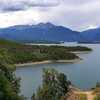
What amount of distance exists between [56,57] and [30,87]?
76754 mm

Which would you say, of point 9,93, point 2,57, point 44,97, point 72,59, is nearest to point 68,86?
point 44,97

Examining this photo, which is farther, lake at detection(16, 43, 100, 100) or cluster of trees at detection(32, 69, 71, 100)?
lake at detection(16, 43, 100, 100)

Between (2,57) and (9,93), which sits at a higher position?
(2,57)

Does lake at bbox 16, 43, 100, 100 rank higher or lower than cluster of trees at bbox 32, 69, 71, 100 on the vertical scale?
lower

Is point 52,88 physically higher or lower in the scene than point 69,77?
higher

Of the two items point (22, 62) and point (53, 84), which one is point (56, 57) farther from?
point (53, 84)

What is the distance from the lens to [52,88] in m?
34.8

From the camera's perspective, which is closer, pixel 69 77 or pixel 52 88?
pixel 52 88

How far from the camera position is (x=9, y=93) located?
74.7ft

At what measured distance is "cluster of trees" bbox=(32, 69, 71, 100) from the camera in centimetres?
3372

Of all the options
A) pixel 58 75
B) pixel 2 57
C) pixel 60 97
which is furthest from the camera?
pixel 58 75

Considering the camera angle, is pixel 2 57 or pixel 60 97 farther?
pixel 60 97

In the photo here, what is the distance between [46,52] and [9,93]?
115858mm

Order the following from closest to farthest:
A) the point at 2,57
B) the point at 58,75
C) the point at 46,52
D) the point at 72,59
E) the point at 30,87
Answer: the point at 2,57
the point at 58,75
the point at 30,87
the point at 72,59
the point at 46,52
